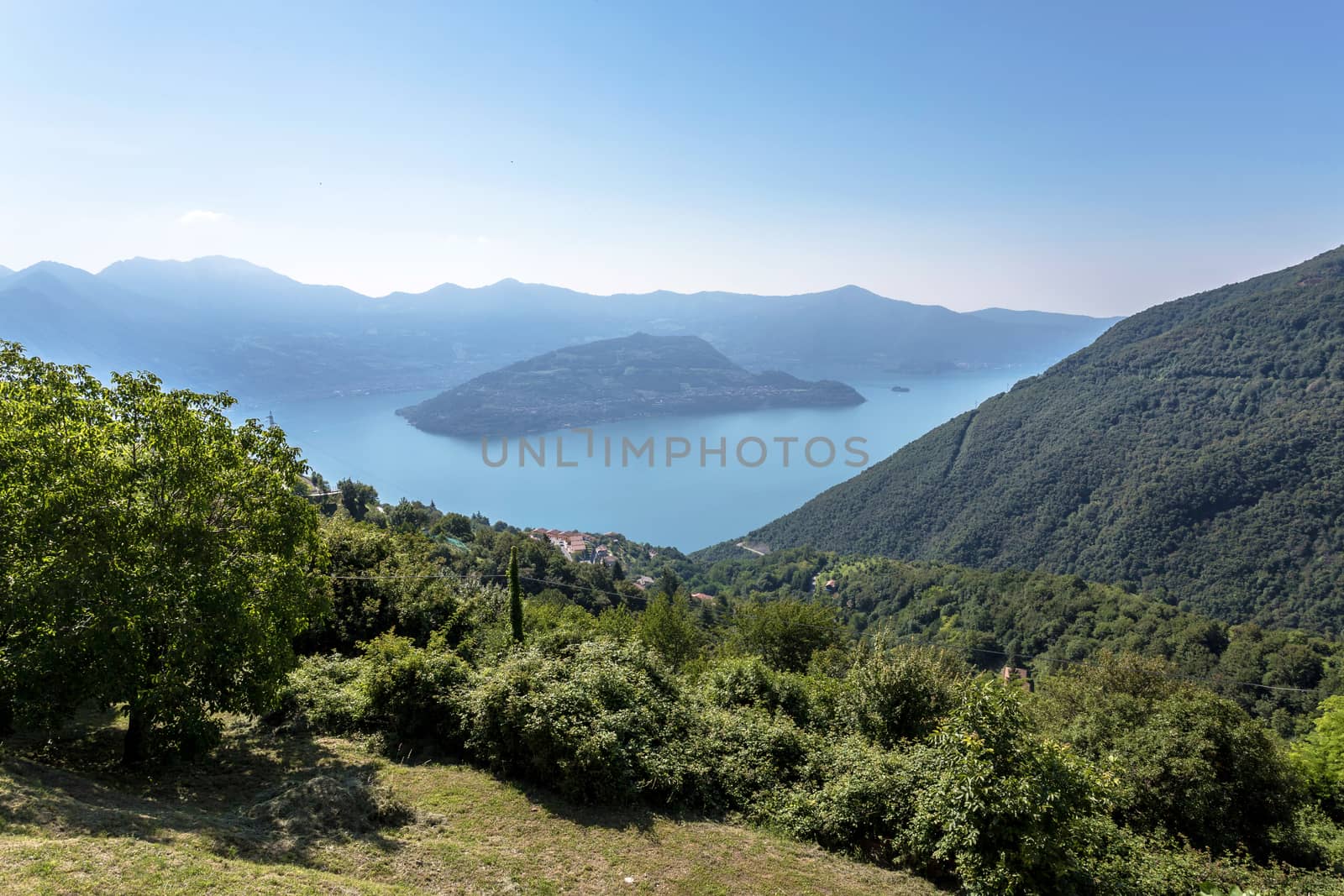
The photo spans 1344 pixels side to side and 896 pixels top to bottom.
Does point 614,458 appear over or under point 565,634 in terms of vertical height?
under

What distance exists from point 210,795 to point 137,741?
1.40 metres

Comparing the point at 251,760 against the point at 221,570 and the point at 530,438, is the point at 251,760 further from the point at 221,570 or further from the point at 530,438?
the point at 530,438

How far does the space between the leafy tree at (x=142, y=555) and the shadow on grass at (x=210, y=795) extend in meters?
0.59

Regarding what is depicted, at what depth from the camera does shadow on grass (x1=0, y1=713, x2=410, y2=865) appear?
6.18 m

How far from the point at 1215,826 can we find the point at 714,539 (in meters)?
109

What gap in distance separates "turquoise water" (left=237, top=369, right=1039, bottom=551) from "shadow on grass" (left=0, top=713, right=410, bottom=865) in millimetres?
106045

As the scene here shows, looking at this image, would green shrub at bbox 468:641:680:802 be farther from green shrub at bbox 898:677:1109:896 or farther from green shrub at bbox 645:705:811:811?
green shrub at bbox 898:677:1109:896

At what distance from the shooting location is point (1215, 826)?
31.7 feet

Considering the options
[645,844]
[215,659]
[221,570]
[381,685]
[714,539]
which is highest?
[221,570]

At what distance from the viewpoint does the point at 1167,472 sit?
3041 inches

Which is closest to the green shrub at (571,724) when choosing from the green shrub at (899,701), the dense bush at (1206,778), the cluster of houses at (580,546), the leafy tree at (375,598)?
the green shrub at (899,701)

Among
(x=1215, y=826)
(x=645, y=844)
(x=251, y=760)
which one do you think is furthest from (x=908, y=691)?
(x=251, y=760)

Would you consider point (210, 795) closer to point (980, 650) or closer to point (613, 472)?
point (980, 650)

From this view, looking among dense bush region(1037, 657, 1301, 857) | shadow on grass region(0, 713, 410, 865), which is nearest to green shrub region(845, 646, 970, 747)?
dense bush region(1037, 657, 1301, 857)
